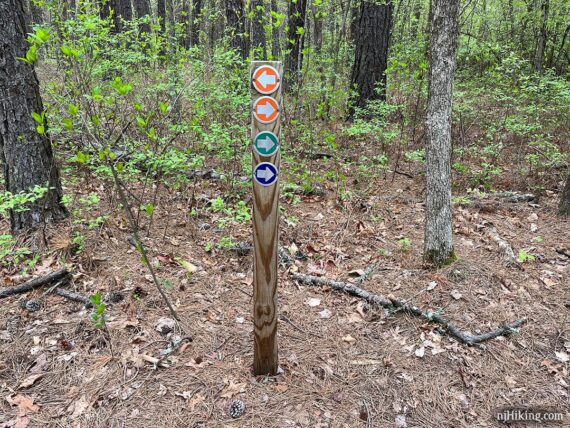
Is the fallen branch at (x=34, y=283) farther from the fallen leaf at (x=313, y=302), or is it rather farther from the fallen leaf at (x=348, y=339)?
the fallen leaf at (x=348, y=339)

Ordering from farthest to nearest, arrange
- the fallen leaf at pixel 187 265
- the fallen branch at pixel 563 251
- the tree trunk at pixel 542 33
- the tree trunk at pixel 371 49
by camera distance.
→ the tree trunk at pixel 542 33 → the tree trunk at pixel 371 49 → the fallen branch at pixel 563 251 → the fallen leaf at pixel 187 265

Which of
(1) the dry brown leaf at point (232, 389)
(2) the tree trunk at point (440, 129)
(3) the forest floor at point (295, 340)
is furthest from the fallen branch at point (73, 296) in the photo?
(2) the tree trunk at point (440, 129)

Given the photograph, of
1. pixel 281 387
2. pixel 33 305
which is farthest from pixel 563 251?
pixel 33 305

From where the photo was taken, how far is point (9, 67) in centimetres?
371

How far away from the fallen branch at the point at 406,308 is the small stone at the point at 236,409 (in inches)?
61.0

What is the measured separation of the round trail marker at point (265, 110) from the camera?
7.14 ft

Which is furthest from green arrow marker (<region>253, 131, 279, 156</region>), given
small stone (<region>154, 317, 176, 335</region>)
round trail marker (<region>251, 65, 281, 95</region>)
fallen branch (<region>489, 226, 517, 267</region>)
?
fallen branch (<region>489, 226, 517, 267</region>)

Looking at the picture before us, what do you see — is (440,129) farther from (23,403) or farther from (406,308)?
(23,403)

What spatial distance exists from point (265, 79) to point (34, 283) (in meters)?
2.96

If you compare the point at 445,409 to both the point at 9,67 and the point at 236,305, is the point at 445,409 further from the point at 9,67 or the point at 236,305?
the point at 9,67

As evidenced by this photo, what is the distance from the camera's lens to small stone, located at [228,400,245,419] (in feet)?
8.61

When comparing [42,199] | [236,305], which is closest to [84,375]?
[236,305]

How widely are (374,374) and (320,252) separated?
5.73 ft

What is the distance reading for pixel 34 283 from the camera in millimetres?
3539
